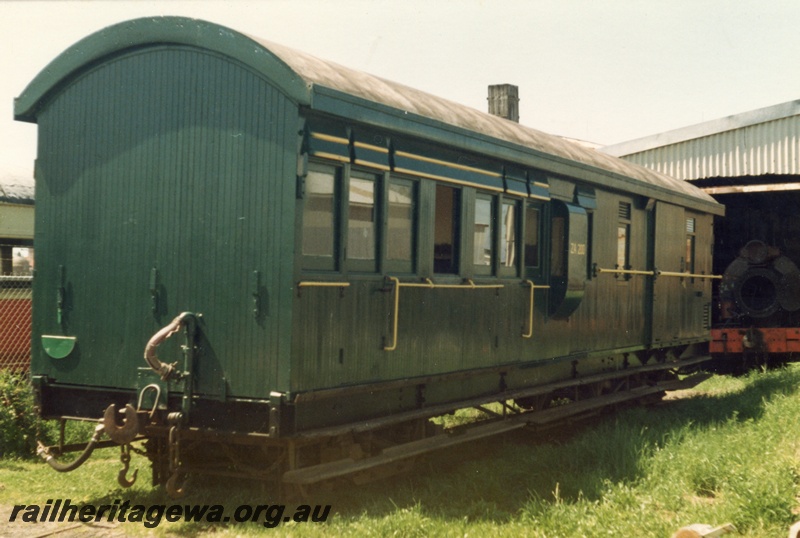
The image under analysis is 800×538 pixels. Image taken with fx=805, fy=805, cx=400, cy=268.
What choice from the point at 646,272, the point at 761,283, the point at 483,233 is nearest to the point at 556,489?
the point at 483,233

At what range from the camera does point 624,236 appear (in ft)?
36.8

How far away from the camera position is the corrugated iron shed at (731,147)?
16.2 meters

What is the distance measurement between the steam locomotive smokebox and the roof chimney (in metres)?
6.14

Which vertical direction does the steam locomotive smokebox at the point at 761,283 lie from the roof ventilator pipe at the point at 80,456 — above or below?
above

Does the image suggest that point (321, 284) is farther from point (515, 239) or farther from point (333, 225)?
point (515, 239)

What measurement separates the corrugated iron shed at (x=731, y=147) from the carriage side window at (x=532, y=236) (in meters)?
9.34

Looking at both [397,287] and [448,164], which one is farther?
[448,164]

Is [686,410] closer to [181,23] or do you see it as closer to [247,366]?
[247,366]

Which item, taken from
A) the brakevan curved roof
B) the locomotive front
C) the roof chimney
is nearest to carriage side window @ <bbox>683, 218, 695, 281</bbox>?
the locomotive front

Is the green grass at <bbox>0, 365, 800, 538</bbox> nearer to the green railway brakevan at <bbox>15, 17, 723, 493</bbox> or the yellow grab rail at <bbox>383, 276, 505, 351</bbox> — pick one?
the green railway brakevan at <bbox>15, 17, 723, 493</bbox>

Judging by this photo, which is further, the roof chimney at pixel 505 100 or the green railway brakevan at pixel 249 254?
the roof chimney at pixel 505 100

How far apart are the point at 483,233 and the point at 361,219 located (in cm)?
199

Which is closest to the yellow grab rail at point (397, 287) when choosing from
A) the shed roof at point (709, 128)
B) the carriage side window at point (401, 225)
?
the carriage side window at point (401, 225)

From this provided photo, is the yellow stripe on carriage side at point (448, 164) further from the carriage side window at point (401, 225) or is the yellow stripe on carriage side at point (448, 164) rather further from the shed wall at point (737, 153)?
the shed wall at point (737, 153)
